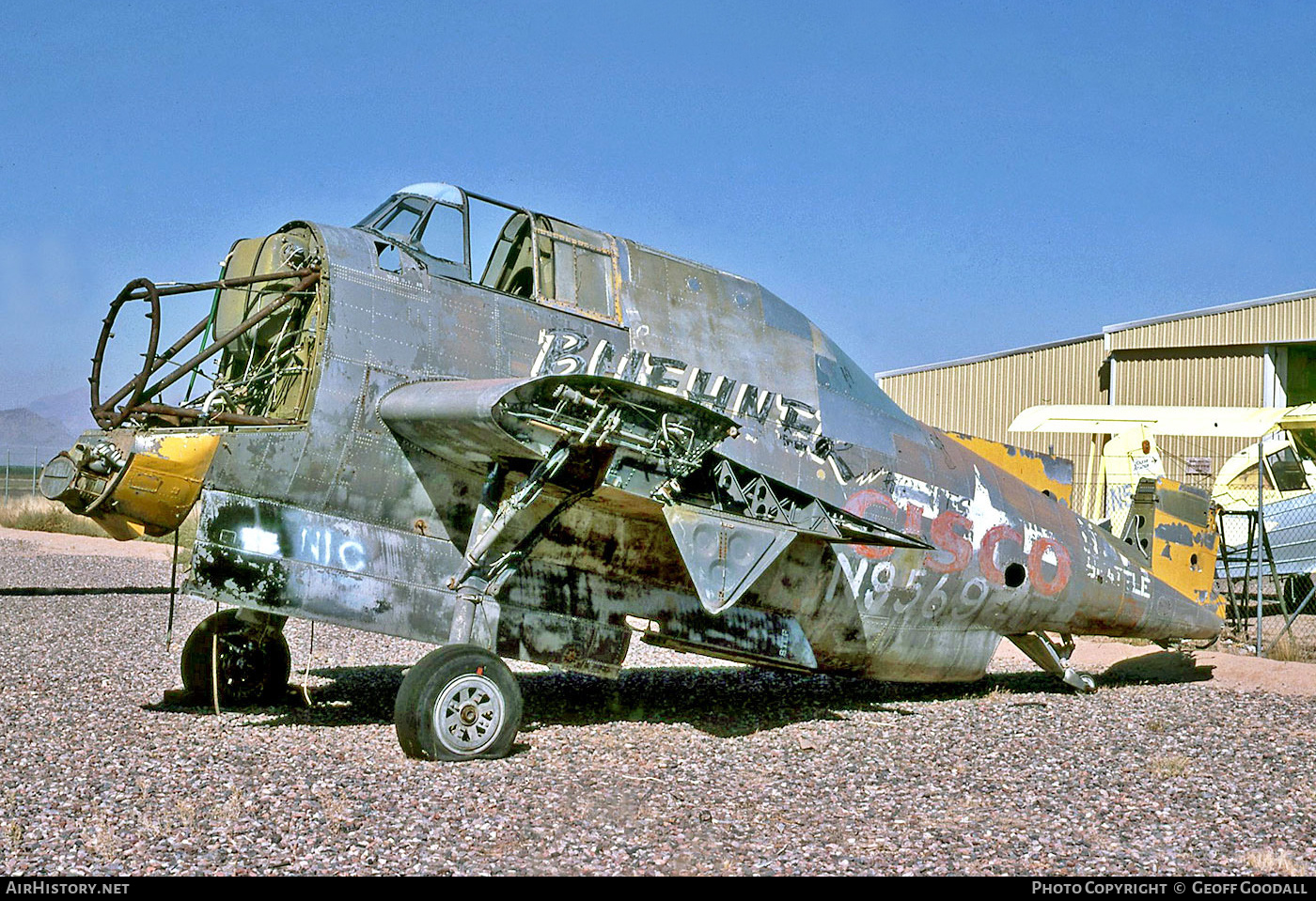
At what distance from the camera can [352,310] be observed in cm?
842

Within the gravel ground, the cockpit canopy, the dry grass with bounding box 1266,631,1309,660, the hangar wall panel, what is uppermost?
the hangar wall panel

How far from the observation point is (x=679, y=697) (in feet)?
39.8

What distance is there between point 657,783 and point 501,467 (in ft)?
8.77

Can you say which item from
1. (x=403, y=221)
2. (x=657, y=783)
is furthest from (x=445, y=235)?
(x=657, y=783)

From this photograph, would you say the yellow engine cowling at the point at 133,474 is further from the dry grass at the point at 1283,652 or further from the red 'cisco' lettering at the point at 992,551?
the dry grass at the point at 1283,652

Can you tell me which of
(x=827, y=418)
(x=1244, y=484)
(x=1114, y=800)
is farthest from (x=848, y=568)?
(x=1244, y=484)

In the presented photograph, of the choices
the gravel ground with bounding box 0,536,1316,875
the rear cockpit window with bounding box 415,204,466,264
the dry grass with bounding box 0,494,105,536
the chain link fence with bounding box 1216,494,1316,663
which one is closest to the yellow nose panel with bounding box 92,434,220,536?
the gravel ground with bounding box 0,536,1316,875

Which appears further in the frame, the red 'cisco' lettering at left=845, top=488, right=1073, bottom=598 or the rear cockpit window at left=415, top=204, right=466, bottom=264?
the red 'cisco' lettering at left=845, top=488, right=1073, bottom=598

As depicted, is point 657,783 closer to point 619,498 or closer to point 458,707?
point 458,707

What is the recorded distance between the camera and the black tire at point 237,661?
394 inches

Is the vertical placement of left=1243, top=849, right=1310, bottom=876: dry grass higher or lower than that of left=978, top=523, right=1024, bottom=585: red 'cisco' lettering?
lower

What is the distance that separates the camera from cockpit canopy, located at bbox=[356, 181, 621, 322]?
9117 mm

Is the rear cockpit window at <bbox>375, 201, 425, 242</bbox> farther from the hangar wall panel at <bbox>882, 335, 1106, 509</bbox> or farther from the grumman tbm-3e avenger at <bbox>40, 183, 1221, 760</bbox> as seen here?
the hangar wall panel at <bbox>882, 335, 1106, 509</bbox>

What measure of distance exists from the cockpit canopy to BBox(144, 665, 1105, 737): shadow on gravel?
371 cm
